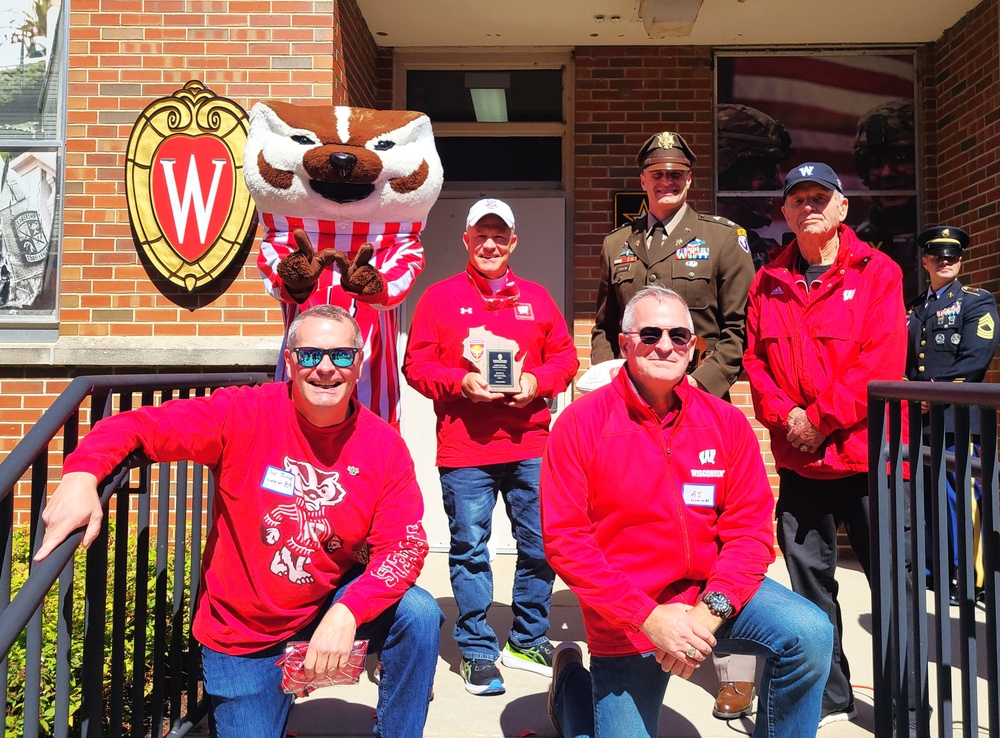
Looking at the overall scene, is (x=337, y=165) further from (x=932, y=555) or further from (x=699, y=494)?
(x=932, y=555)

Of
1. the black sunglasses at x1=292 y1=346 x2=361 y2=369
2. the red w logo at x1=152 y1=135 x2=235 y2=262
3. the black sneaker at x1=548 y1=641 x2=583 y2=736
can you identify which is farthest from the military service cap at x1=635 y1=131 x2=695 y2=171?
the red w logo at x1=152 y1=135 x2=235 y2=262

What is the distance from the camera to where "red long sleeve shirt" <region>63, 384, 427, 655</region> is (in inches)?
96.9

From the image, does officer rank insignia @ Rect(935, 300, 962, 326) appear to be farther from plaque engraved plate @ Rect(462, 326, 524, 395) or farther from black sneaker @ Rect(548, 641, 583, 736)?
black sneaker @ Rect(548, 641, 583, 736)

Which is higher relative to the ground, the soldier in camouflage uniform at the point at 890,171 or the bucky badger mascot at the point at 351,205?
the soldier in camouflage uniform at the point at 890,171

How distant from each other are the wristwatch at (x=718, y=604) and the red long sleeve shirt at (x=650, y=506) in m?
0.02

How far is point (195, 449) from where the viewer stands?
247cm

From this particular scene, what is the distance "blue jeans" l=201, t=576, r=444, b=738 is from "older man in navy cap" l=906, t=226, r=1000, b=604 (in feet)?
11.5

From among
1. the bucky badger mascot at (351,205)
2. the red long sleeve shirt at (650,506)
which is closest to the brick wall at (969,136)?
the red long sleeve shirt at (650,506)

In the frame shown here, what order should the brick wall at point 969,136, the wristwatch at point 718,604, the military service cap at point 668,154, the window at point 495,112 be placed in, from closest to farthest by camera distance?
1. the wristwatch at point 718,604
2. the military service cap at point 668,154
3. the brick wall at point 969,136
4. the window at point 495,112

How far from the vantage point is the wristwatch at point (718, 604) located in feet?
7.83

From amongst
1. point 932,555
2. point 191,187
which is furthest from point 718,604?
point 191,187

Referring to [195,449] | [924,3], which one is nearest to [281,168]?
[195,449]

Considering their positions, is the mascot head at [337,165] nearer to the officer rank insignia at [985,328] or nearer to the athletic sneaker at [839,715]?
the athletic sneaker at [839,715]

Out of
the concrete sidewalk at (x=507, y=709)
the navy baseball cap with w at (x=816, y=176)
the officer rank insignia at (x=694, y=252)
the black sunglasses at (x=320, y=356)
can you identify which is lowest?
the concrete sidewalk at (x=507, y=709)
